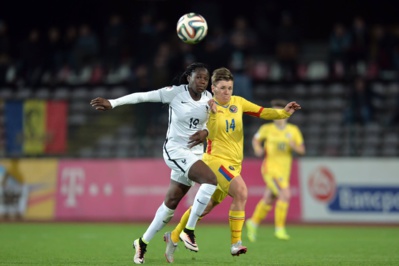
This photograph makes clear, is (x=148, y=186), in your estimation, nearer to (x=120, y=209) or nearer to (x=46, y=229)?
(x=120, y=209)

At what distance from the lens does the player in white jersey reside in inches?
384

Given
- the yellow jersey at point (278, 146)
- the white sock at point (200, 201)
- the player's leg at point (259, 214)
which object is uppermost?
the yellow jersey at point (278, 146)

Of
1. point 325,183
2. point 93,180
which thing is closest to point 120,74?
point 93,180

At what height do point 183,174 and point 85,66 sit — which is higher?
point 85,66

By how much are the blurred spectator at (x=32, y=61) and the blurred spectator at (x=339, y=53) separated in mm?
7799

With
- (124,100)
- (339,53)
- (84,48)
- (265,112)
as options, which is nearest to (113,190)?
(84,48)

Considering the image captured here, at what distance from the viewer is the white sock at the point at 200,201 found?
9.70 m

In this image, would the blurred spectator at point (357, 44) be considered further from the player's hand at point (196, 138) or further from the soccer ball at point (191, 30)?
the player's hand at point (196, 138)

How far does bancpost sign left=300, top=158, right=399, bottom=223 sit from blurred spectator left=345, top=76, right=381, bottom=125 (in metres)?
1.46


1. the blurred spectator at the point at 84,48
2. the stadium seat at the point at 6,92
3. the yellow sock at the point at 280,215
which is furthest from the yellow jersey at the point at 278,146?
the stadium seat at the point at 6,92

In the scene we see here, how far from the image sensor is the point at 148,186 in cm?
1908

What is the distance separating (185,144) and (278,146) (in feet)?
17.7

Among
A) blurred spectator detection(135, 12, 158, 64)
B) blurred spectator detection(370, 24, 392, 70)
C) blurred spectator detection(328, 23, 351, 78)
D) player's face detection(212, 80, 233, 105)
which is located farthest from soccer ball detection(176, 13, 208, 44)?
blurred spectator detection(370, 24, 392, 70)

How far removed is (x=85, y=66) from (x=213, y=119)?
513 inches
